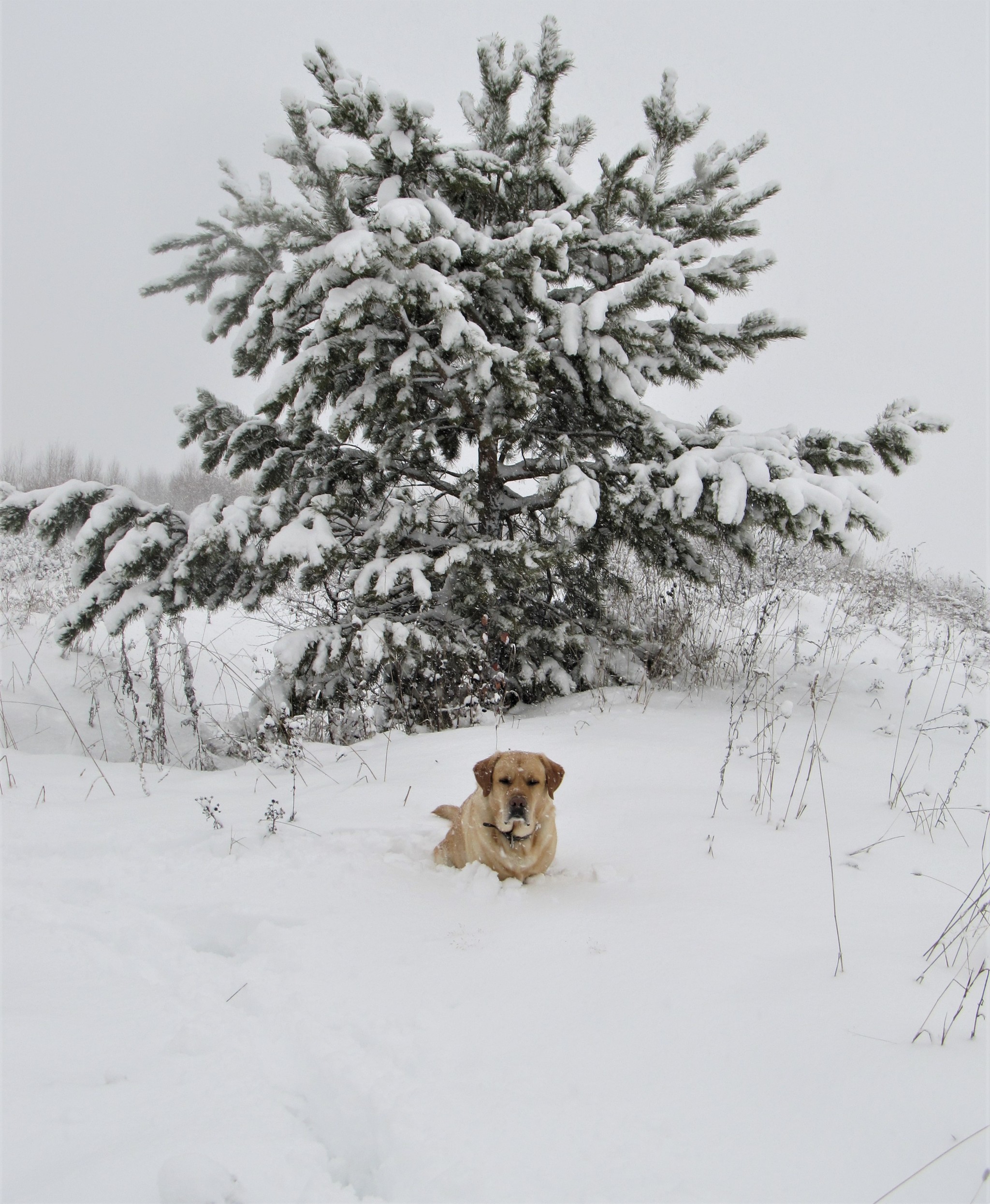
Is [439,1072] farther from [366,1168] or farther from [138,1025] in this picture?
[138,1025]

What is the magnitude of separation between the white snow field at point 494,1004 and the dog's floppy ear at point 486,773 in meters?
0.31

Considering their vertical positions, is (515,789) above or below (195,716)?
above

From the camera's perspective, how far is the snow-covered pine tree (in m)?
3.55

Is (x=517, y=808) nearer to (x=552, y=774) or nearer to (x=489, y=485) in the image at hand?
(x=552, y=774)

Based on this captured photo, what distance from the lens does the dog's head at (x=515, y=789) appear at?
233cm

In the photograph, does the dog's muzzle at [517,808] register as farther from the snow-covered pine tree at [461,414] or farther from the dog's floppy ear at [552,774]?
the snow-covered pine tree at [461,414]

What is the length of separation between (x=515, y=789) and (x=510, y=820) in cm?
12

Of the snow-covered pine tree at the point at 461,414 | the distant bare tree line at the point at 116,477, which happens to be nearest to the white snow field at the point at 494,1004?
the snow-covered pine tree at the point at 461,414

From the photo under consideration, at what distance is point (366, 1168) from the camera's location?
47.9 inches

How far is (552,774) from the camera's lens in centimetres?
252

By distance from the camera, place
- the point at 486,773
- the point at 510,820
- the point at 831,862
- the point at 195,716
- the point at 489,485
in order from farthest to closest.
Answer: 1. the point at 489,485
2. the point at 195,716
3. the point at 486,773
4. the point at 510,820
5. the point at 831,862

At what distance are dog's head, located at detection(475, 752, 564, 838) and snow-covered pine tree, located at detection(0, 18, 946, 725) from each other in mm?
1460

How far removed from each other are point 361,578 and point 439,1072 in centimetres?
272

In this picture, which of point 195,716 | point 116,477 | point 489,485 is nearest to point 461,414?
point 489,485
